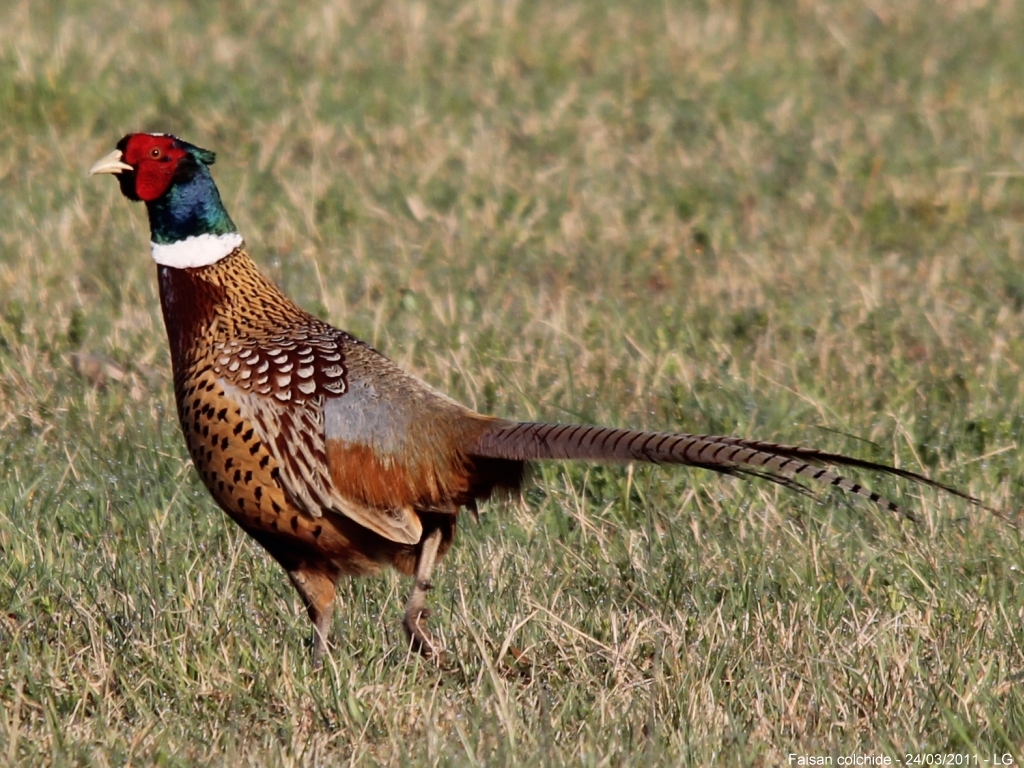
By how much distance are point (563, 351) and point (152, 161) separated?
178 centimetres

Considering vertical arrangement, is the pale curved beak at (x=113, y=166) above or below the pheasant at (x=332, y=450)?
above

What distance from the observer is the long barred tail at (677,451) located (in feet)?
10.6

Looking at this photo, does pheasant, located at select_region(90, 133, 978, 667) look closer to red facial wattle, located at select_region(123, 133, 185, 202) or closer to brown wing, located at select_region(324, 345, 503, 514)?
brown wing, located at select_region(324, 345, 503, 514)

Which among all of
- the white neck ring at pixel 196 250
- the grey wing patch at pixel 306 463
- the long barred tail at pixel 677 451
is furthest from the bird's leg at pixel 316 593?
the white neck ring at pixel 196 250

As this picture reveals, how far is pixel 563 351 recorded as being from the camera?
18.0 feet

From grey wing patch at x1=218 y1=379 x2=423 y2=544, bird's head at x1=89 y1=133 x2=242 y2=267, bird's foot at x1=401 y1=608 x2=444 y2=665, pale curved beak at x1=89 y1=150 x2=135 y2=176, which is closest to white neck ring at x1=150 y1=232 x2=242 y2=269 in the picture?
bird's head at x1=89 y1=133 x2=242 y2=267

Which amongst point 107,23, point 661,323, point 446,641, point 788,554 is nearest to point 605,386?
point 661,323

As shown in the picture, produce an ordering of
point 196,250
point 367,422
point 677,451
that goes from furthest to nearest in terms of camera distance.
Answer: point 196,250, point 367,422, point 677,451

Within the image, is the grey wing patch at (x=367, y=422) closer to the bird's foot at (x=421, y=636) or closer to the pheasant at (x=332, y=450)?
the pheasant at (x=332, y=450)

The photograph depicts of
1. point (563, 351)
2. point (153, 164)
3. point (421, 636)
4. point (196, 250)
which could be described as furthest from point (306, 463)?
point (563, 351)

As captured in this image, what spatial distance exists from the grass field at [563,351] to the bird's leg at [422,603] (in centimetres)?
5

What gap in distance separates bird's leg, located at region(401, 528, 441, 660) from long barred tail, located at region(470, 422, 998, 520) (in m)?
0.27

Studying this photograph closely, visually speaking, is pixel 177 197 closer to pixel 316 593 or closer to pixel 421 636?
pixel 316 593

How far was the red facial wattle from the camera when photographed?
4109 millimetres
